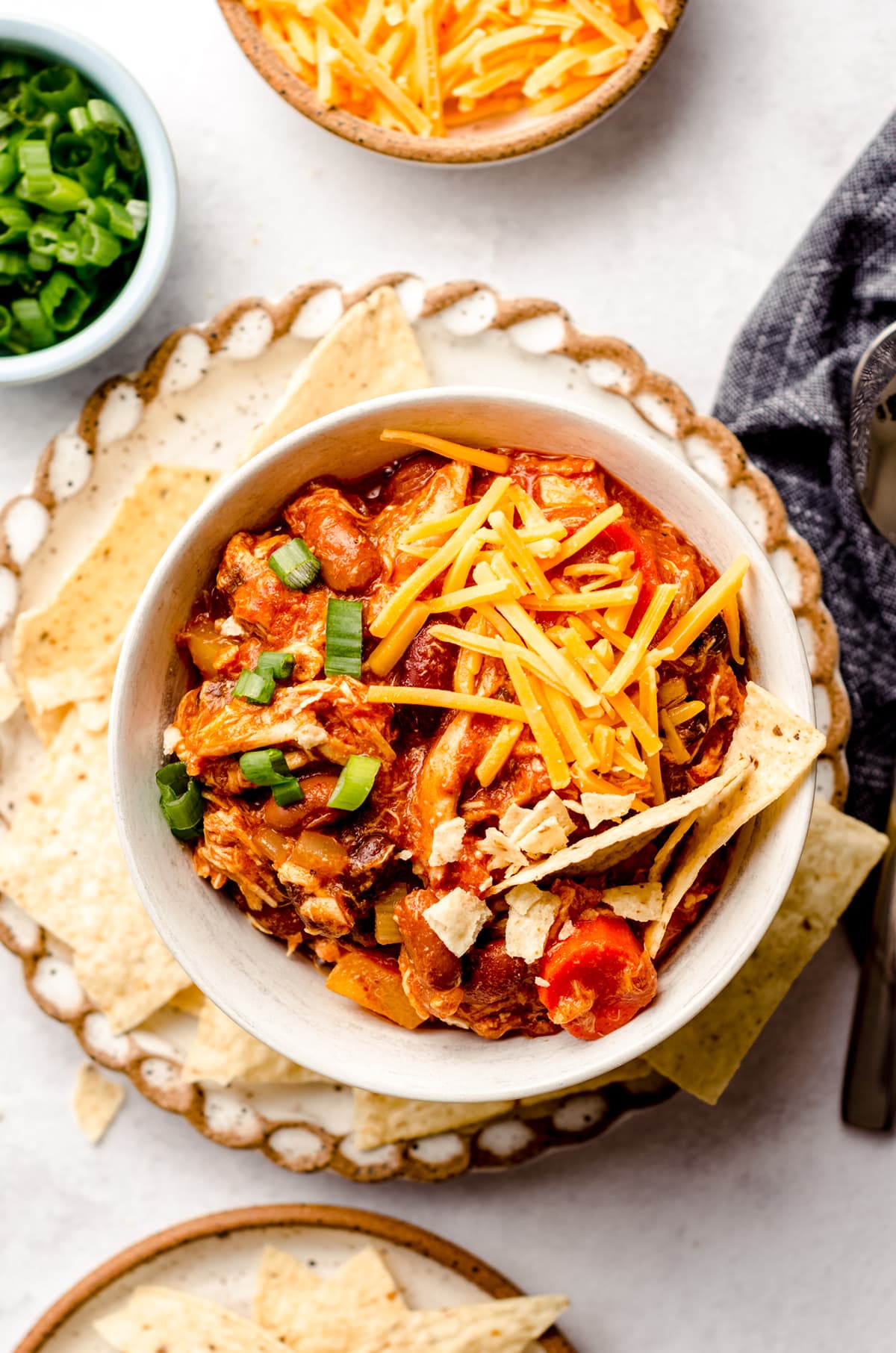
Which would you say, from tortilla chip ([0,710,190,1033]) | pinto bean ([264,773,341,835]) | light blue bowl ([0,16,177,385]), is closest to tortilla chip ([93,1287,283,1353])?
tortilla chip ([0,710,190,1033])

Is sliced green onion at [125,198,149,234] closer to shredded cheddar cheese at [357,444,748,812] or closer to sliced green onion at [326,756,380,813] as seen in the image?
shredded cheddar cheese at [357,444,748,812]

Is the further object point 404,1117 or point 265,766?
point 404,1117

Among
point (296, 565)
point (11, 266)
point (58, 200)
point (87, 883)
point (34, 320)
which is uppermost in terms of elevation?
point (58, 200)

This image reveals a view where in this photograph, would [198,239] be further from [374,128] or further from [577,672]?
[577,672]

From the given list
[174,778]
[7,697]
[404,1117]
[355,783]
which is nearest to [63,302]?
[7,697]

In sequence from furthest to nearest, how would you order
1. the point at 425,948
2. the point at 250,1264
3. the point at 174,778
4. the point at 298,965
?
the point at 250,1264
the point at 298,965
the point at 174,778
the point at 425,948

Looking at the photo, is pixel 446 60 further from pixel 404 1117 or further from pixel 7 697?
pixel 404 1117

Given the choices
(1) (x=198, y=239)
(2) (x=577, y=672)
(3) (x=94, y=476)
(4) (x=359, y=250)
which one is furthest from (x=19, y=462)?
(2) (x=577, y=672)
